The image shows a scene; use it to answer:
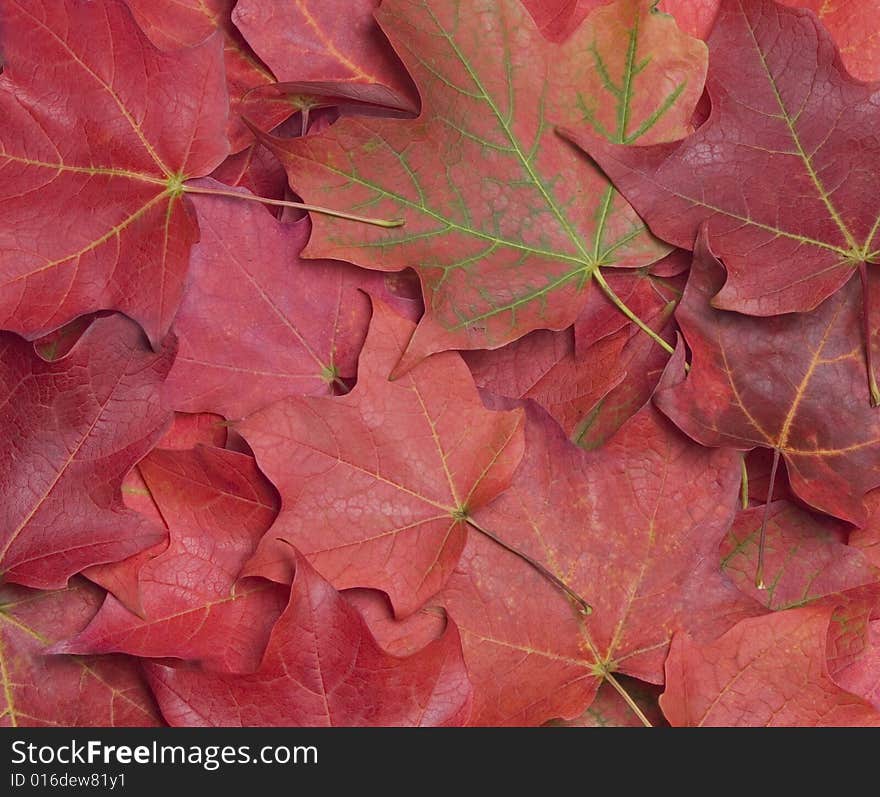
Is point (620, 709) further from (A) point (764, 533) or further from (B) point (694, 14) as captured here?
(B) point (694, 14)

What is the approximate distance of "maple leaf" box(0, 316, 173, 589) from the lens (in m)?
0.85

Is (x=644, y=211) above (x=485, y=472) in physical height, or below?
above

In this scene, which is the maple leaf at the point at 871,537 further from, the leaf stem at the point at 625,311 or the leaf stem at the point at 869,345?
the leaf stem at the point at 625,311

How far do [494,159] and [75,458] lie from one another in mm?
465

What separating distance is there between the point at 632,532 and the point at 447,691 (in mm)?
216

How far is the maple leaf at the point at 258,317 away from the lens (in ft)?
2.84

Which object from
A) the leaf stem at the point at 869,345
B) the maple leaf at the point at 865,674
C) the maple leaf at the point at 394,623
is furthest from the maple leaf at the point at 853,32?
the maple leaf at the point at 394,623

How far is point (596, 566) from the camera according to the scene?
0.86m

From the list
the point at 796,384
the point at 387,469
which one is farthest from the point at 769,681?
the point at 387,469

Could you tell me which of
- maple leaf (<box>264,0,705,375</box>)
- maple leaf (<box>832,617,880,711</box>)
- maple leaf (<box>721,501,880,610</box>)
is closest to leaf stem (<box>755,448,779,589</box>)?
maple leaf (<box>721,501,880,610</box>)

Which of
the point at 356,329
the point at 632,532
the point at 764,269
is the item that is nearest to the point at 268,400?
the point at 356,329

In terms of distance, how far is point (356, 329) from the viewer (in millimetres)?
891

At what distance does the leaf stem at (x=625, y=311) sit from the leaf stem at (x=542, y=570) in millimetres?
237

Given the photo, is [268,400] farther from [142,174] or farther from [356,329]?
[142,174]
